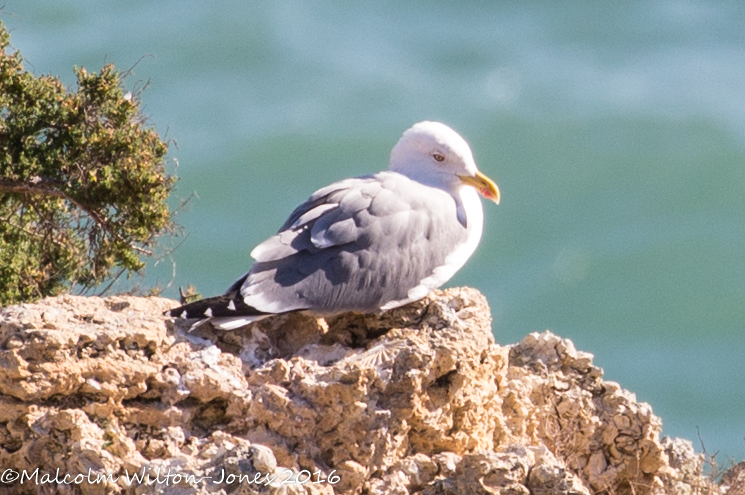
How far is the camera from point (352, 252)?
7.28 metres

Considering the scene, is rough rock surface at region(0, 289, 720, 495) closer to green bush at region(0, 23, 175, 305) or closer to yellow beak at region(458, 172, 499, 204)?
yellow beak at region(458, 172, 499, 204)

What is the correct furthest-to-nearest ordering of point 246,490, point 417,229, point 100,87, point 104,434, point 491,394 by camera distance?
point 100,87
point 417,229
point 491,394
point 104,434
point 246,490

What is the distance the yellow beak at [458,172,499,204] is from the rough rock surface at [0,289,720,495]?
4.56ft

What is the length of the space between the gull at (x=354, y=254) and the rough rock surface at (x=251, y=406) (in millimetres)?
166

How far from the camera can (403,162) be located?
8391 millimetres

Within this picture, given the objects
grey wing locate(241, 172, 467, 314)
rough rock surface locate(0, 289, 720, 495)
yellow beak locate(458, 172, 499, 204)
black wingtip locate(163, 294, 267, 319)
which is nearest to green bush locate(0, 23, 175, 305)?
yellow beak locate(458, 172, 499, 204)

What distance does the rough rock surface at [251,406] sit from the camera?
5.98 meters

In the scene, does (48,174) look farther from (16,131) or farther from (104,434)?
(104,434)

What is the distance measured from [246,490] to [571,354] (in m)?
2.94

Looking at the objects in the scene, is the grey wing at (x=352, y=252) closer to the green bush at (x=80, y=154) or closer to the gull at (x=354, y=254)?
the gull at (x=354, y=254)

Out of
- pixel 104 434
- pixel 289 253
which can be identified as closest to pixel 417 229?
pixel 289 253

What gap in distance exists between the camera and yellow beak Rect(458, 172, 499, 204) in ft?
27.6

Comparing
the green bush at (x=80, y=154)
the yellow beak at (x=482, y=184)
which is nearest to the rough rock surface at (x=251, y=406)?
the yellow beak at (x=482, y=184)

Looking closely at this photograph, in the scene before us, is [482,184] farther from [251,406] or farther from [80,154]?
[80,154]
